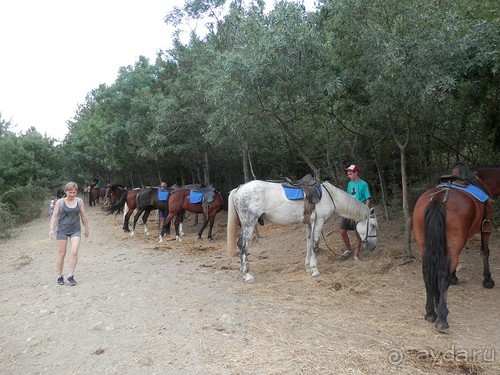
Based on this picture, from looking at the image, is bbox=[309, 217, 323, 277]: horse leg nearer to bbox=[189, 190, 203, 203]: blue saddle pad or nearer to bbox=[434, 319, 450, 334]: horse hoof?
bbox=[434, 319, 450, 334]: horse hoof

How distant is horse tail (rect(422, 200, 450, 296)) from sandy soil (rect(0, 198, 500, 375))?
58 cm

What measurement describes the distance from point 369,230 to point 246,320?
147 inches

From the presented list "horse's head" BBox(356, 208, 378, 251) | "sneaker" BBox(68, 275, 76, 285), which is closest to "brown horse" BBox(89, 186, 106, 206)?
"sneaker" BBox(68, 275, 76, 285)

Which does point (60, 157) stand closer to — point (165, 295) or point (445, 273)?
point (165, 295)

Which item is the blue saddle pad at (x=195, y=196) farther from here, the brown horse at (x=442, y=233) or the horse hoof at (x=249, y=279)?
the brown horse at (x=442, y=233)

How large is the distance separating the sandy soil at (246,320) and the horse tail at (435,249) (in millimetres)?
580

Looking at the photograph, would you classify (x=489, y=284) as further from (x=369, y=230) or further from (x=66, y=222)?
(x=66, y=222)

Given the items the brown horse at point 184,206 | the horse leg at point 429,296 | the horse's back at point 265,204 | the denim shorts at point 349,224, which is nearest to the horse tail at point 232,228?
the horse's back at point 265,204

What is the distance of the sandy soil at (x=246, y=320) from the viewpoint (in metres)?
3.45

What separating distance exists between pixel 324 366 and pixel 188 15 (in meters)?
10.5

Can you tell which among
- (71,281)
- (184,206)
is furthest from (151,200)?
(71,281)

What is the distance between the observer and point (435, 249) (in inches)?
164

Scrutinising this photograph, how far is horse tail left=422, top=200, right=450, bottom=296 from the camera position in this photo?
4129 millimetres

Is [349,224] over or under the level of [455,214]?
under
